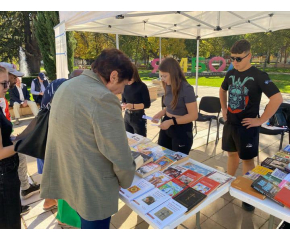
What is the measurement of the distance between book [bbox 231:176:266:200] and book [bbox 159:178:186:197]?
1.20ft

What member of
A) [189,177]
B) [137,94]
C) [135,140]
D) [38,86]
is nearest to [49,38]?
[38,86]

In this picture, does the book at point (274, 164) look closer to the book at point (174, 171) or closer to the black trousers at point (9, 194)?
the book at point (174, 171)

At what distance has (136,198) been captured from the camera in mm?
1429

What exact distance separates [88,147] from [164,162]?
3.02ft

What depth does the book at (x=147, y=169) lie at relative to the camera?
1685mm

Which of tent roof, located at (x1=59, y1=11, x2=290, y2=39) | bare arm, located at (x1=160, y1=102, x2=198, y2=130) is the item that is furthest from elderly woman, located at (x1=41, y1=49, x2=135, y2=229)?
tent roof, located at (x1=59, y1=11, x2=290, y2=39)

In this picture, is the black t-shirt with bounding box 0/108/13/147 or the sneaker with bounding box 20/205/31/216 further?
the sneaker with bounding box 20/205/31/216

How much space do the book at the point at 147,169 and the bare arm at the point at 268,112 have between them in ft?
3.50

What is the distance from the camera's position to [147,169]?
1741 millimetres

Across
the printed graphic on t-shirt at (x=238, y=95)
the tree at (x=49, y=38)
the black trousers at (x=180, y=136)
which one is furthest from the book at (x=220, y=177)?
the tree at (x=49, y=38)

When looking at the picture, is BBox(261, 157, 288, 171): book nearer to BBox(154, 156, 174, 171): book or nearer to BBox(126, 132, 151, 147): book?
BBox(154, 156, 174, 171): book

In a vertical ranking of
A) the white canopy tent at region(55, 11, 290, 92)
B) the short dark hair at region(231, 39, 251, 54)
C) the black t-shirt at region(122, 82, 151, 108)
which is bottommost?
the black t-shirt at region(122, 82, 151, 108)

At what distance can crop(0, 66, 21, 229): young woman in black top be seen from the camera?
1.53 m
